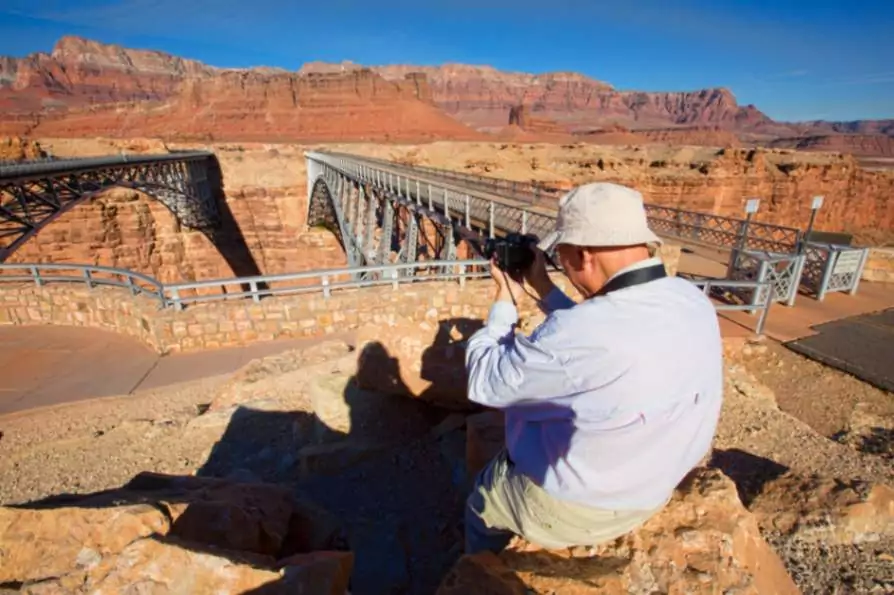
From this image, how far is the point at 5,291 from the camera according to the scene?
8.28 meters

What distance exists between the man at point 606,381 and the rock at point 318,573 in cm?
74

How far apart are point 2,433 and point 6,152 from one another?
35.8 metres

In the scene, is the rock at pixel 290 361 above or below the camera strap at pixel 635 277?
below

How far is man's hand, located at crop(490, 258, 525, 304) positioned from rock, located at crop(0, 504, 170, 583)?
1741 millimetres

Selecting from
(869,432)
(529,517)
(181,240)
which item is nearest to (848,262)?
(869,432)

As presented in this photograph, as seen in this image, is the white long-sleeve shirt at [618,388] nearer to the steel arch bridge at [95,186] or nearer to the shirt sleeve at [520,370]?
the shirt sleeve at [520,370]

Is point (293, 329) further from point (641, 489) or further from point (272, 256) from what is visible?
point (272, 256)

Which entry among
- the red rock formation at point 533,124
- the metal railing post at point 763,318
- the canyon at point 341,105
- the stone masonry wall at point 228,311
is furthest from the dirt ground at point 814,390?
the red rock formation at point 533,124

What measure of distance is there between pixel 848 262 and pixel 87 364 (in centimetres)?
1487

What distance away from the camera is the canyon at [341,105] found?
6675 centimetres

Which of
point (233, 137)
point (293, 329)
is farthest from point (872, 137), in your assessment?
point (293, 329)

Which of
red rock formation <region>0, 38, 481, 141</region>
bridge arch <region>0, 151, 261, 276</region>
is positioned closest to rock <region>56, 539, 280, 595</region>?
bridge arch <region>0, 151, 261, 276</region>

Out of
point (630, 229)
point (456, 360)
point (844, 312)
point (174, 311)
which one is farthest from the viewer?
point (844, 312)

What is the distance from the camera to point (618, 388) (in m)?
1.29
